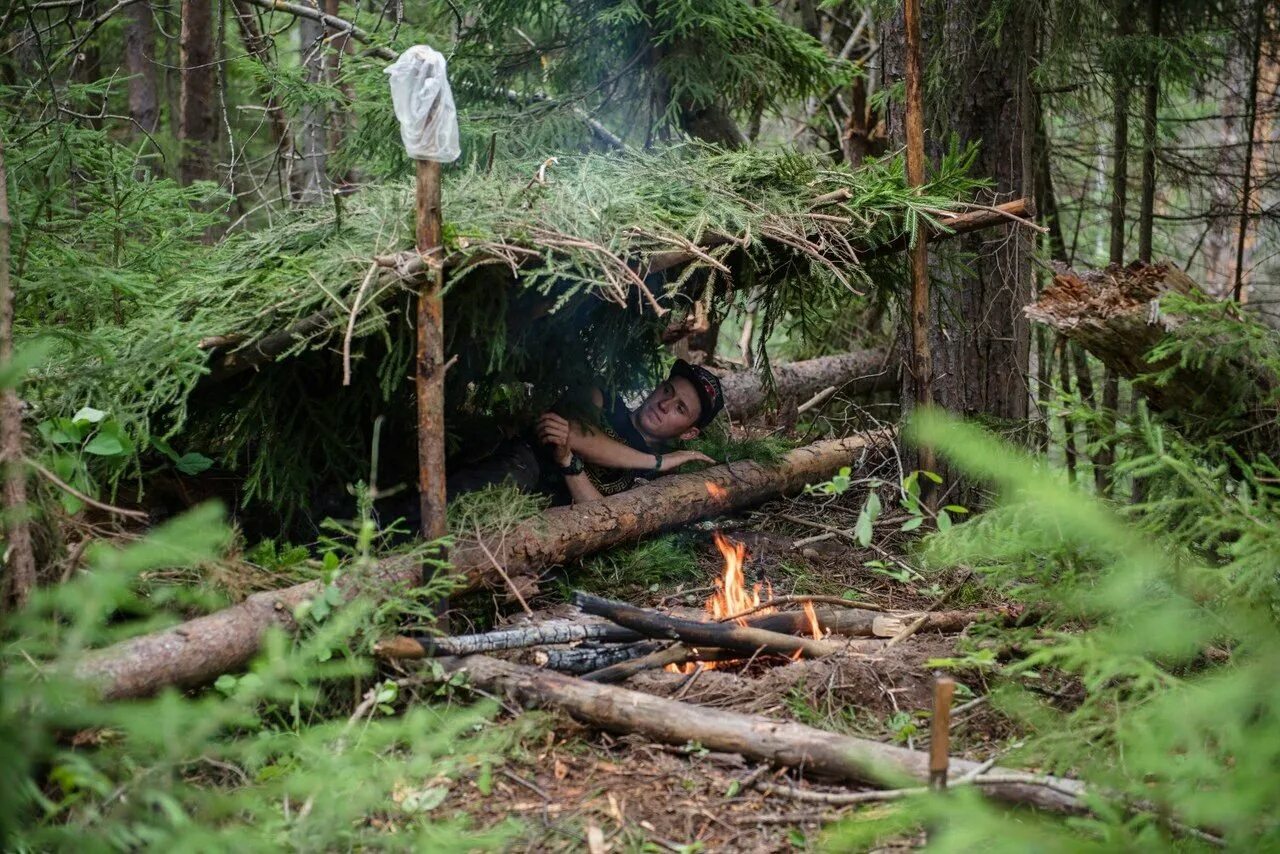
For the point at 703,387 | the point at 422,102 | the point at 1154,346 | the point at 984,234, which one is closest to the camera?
the point at 422,102

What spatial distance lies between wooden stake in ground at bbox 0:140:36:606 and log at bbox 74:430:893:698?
0.36m

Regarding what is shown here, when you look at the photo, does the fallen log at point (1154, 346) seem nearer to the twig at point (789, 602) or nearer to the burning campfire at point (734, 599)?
the twig at point (789, 602)

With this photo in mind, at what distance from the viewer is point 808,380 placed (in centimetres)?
973

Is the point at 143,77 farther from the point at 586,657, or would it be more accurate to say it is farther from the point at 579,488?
the point at 586,657

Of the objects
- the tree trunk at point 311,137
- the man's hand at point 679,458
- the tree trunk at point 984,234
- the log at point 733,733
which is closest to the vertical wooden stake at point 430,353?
the log at point 733,733

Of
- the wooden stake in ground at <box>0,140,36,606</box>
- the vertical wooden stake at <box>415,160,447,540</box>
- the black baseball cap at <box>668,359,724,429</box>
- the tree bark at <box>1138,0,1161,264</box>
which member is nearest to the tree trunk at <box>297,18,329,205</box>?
the black baseball cap at <box>668,359,724,429</box>

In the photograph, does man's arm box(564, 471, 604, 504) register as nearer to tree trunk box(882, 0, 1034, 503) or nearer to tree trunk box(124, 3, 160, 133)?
tree trunk box(882, 0, 1034, 503)

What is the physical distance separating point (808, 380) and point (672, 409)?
3.32 metres

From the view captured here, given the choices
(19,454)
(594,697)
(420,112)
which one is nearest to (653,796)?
(594,697)

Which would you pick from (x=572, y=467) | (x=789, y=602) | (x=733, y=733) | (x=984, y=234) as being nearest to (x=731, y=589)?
(x=789, y=602)

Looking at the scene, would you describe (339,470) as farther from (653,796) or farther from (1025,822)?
(1025,822)

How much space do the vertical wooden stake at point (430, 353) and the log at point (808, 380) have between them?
4.68 metres

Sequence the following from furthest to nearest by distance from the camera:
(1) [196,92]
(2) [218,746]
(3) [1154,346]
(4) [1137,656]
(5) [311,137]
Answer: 1. (5) [311,137]
2. (1) [196,92]
3. (3) [1154,346]
4. (2) [218,746]
5. (4) [1137,656]

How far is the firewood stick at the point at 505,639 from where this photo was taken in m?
4.26
